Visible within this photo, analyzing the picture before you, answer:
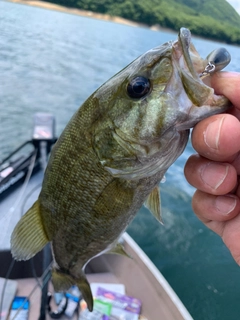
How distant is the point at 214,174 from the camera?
1688 mm

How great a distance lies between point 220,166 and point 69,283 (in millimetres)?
1264

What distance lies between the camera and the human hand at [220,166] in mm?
1446

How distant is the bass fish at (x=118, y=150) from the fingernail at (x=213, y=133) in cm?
5

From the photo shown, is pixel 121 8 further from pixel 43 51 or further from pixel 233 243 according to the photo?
pixel 233 243

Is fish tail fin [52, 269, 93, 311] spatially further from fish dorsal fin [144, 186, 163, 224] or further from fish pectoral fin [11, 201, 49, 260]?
fish dorsal fin [144, 186, 163, 224]

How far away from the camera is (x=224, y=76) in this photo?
5.12 ft

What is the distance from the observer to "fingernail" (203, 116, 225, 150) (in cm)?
143

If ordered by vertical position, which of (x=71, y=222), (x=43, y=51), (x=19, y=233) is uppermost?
(x=71, y=222)

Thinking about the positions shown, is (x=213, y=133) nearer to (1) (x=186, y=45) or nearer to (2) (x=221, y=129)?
(2) (x=221, y=129)

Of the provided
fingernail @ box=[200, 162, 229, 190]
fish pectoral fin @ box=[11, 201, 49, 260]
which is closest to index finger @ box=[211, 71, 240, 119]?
fingernail @ box=[200, 162, 229, 190]

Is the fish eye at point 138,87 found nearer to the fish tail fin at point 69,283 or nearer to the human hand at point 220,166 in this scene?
the human hand at point 220,166

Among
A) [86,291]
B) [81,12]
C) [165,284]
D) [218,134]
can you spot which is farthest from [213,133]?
[81,12]

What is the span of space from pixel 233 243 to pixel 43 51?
26220 millimetres

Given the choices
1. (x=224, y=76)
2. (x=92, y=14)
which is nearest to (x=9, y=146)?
(x=224, y=76)
